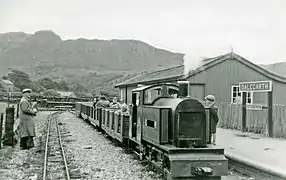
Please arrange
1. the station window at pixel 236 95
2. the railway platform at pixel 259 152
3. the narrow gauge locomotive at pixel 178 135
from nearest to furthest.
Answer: the narrow gauge locomotive at pixel 178 135
the railway platform at pixel 259 152
the station window at pixel 236 95

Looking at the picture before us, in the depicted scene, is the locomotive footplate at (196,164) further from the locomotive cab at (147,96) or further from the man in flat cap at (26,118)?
the man in flat cap at (26,118)

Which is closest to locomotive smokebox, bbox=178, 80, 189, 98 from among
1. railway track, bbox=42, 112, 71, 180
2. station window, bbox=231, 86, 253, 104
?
railway track, bbox=42, 112, 71, 180

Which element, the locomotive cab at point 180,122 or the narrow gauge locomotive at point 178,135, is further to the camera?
the locomotive cab at point 180,122

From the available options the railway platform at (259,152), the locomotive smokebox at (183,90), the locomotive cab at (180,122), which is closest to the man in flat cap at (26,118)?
the locomotive cab at (180,122)

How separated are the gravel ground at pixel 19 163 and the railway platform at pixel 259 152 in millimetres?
4936

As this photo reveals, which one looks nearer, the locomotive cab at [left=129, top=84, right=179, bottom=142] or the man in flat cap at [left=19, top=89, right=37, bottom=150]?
the locomotive cab at [left=129, top=84, right=179, bottom=142]

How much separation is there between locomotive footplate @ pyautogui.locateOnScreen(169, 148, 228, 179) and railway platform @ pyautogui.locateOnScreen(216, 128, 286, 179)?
47.6 inches

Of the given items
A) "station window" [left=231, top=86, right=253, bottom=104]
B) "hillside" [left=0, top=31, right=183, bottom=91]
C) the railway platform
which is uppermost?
"hillside" [left=0, top=31, right=183, bottom=91]

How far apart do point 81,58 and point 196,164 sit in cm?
14414

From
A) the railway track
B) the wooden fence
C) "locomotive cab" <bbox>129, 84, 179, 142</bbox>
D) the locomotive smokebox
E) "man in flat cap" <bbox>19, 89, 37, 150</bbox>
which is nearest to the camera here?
the locomotive smokebox

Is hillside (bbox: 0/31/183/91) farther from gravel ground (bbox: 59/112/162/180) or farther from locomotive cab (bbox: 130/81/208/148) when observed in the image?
locomotive cab (bbox: 130/81/208/148)

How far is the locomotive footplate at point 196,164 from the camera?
25.0 feet

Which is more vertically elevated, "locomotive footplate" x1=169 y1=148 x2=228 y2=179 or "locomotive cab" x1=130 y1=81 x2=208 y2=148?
"locomotive cab" x1=130 y1=81 x2=208 y2=148

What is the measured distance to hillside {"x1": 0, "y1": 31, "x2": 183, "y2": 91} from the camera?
119 m
